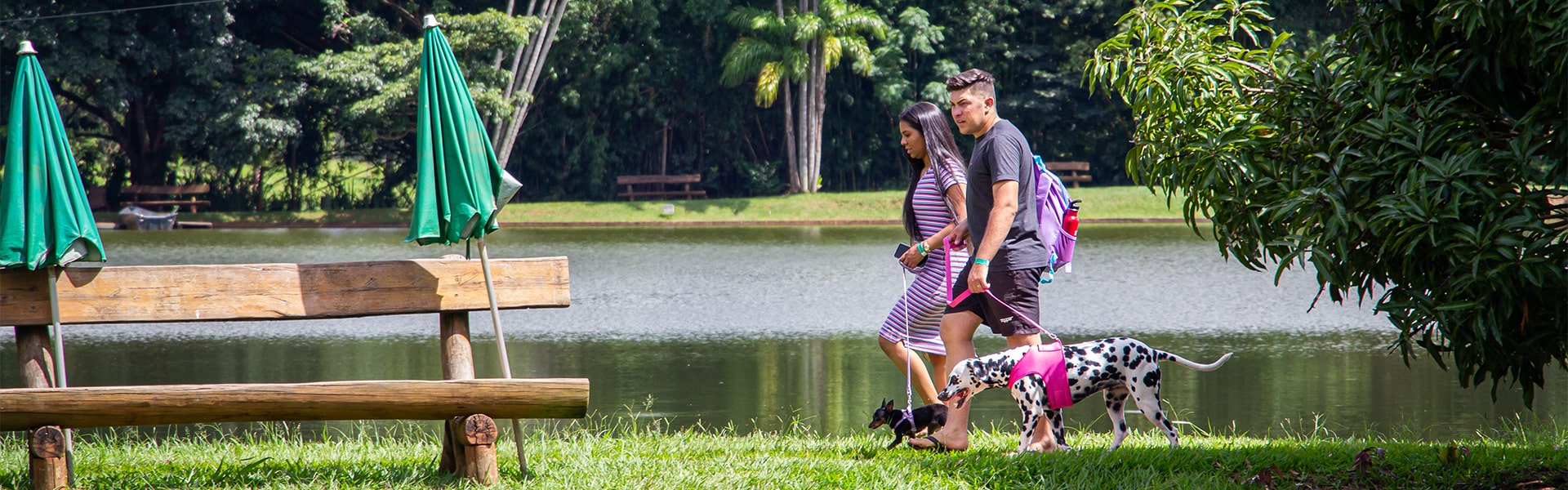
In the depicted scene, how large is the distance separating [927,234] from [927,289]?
229mm

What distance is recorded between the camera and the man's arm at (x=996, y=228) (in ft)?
15.1

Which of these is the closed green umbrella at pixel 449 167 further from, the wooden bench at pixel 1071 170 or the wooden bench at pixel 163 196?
the wooden bench at pixel 1071 170

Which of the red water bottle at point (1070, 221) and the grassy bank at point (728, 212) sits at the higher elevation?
the red water bottle at point (1070, 221)

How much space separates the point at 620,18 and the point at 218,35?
386 inches

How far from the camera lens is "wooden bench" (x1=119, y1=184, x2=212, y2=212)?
31375mm

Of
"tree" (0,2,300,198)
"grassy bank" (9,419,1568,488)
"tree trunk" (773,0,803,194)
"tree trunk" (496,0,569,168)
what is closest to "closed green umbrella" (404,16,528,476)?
"grassy bank" (9,419,1568,488)

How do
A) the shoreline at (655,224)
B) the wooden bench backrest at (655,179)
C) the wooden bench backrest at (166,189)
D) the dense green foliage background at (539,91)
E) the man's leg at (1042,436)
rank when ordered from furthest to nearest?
1. the wooden bench backrest at (655,179)
2. the wooden bench backrest at (166,189)
3. the dense green foliage background at (539,91)
4. the shoreline at (655,224)
5. the man's leg at (1042,436)

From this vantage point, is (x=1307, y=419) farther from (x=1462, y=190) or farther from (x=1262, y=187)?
(x=1462, y=190)

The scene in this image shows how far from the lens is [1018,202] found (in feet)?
15.8

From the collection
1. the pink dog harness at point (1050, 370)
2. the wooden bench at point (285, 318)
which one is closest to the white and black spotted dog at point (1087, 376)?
the pink dog harness at point (1050, 370)

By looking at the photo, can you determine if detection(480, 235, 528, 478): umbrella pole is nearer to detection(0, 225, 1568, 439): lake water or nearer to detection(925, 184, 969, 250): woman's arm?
detection(925, 184, 969, 250): woman's arm

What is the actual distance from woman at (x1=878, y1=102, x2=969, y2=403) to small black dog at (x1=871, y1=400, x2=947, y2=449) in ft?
1.11

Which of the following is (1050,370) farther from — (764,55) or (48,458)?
(764,55)

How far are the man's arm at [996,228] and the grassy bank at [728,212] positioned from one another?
24620 mm
